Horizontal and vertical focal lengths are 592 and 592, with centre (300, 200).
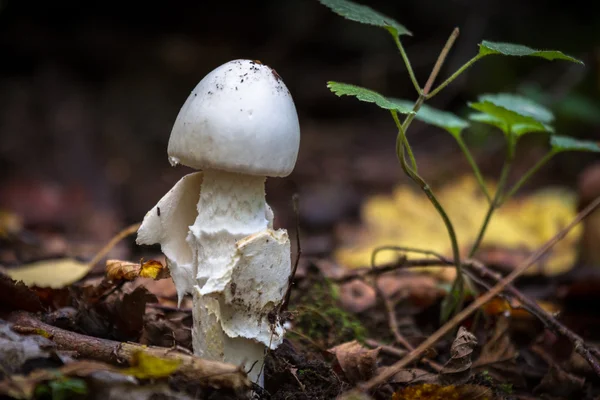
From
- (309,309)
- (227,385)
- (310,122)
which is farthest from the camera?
(310,122)

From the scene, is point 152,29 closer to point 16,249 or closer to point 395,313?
point 16,249

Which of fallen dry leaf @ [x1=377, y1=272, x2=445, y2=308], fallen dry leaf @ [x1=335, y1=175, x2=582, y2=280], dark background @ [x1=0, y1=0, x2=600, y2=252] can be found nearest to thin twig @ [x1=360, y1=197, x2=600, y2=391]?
fallen dry leaf @ [x1=377, y1=272, x2=445, y2=308]

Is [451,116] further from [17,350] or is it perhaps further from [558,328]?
[17,350]

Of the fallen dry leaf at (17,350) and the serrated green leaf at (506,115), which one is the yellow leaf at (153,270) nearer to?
the fallen dry leaf at (17,350)

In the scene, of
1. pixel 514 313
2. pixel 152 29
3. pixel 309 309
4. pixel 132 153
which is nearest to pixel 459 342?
pixel 309 309

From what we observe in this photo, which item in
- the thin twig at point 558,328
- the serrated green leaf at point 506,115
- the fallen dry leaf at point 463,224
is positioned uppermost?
the serrated green leaf at point 506,115

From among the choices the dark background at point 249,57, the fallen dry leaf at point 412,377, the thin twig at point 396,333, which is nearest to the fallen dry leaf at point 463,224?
the dark background at point 249,57
